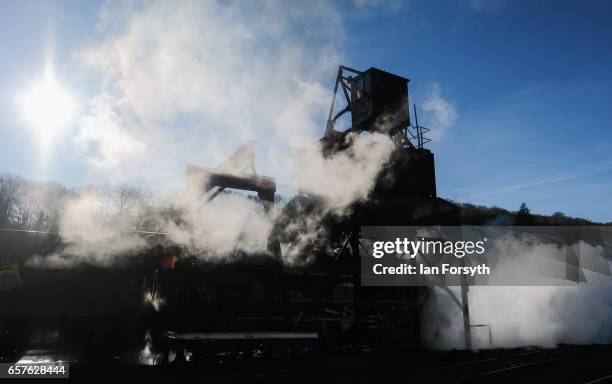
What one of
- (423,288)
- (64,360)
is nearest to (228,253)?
(64,360)

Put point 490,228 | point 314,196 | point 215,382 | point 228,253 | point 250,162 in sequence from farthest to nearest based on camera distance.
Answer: point 490,228 → point 314,196 → point 250,162 → point 228,253 → point 215,382

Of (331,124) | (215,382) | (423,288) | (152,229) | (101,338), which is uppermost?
(331,124)

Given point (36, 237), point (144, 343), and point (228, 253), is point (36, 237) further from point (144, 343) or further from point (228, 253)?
point (228, 253)

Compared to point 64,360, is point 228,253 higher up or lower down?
higher up

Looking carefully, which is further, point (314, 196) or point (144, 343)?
point (314, 196)

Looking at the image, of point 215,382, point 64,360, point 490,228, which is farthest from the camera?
point 490,228

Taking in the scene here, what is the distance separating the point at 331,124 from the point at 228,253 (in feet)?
35.5

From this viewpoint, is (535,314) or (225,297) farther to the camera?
(535,314)

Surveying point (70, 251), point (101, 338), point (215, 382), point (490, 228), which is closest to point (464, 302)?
point (490, 228)

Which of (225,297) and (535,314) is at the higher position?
(225,297)

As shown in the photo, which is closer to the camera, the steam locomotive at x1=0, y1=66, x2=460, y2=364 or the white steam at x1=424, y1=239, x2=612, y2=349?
the steam locomotive at x1=0, y1=66, x2=460, y2=364

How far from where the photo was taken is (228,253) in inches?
436

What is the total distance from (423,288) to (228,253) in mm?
7782

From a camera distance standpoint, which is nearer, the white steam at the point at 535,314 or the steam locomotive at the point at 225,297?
the steam locomotive at the point at 225,297
